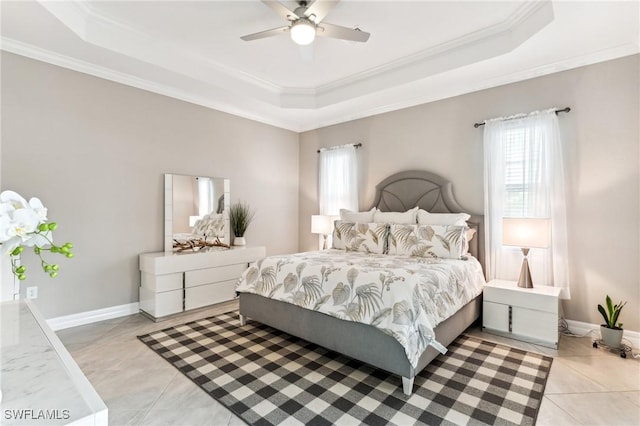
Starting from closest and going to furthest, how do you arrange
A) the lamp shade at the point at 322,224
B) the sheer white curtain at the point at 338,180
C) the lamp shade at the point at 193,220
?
the lamp shade at the point at 193,220 → the lamp shade at the point at 322,224 → the sheer white curtain at the point at 338,180

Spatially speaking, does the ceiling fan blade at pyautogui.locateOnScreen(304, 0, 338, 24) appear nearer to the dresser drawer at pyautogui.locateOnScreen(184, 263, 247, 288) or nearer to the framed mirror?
the framed mirror

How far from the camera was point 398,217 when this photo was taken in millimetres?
4074

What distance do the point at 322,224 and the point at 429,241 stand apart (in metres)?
1.86

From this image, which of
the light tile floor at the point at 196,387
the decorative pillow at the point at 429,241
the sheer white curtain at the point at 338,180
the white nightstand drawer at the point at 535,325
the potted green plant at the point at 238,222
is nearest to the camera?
the light tile floor at the point at 196,387

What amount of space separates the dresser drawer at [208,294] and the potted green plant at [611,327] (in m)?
3.96

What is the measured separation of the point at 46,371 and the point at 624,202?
13.8 feet

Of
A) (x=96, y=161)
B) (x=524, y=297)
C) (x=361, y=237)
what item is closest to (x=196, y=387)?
(x=361, y=237)

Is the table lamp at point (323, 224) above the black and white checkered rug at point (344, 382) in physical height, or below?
above

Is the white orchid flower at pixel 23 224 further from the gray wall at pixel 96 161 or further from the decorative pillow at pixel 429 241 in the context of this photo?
the decorative pillow at pixel 429 241

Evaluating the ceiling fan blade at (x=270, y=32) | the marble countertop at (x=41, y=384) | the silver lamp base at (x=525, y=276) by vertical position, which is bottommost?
the silver lamp base at (x=525, y=276)

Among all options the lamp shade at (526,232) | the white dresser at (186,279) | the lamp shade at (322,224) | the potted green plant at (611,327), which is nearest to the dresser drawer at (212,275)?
the white dresser at (186,279)

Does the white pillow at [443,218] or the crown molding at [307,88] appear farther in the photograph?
the white pillow at [443,218]

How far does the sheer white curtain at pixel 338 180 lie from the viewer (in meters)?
5.05

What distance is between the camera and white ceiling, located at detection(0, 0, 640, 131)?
2.72 m
